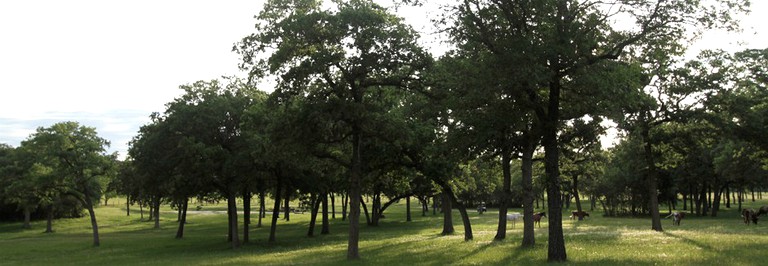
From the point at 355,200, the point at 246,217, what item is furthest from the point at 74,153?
the point at 355,200

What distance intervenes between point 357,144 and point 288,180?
16402mm

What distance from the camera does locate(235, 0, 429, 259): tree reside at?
66.4 ft

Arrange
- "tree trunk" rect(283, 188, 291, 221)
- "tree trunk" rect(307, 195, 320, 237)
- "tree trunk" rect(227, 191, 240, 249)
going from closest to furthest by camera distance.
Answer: "tree trunk" rect(227, 191, 240, 249)
"tree trunk" rect(283, 188, 291, 221)
"tree trunk" rect(307, 195, 320, 237)

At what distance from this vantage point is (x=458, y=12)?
17.5 meters

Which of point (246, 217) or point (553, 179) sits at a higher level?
point (553, 179)

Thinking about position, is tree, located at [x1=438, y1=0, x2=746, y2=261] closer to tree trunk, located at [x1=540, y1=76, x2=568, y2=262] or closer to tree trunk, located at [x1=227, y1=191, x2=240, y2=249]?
tree trunk, located at [x1=540, y1=76, x2=568, y2=262]

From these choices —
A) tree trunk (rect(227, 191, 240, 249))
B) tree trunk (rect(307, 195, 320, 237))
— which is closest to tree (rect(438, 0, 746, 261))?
tree trunk (rect(227, 191, 240, 249))

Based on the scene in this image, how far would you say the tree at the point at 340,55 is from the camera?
797 inches

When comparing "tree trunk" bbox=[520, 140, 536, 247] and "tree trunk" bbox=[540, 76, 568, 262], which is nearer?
"tree trunk" bbox=[540, 76, 568, 262]

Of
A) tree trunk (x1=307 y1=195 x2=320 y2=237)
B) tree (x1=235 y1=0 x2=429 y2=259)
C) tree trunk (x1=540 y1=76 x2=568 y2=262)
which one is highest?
tree (x1=235 y1=0 x2=429 y2=259)

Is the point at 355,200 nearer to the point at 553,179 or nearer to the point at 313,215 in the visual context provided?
the point at 553,179

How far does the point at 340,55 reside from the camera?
67.2 feet

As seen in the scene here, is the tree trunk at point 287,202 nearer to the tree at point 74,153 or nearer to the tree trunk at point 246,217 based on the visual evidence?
the tree trunk at point 246,217

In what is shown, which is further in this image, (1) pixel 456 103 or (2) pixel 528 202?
(2) pixel 528 202
